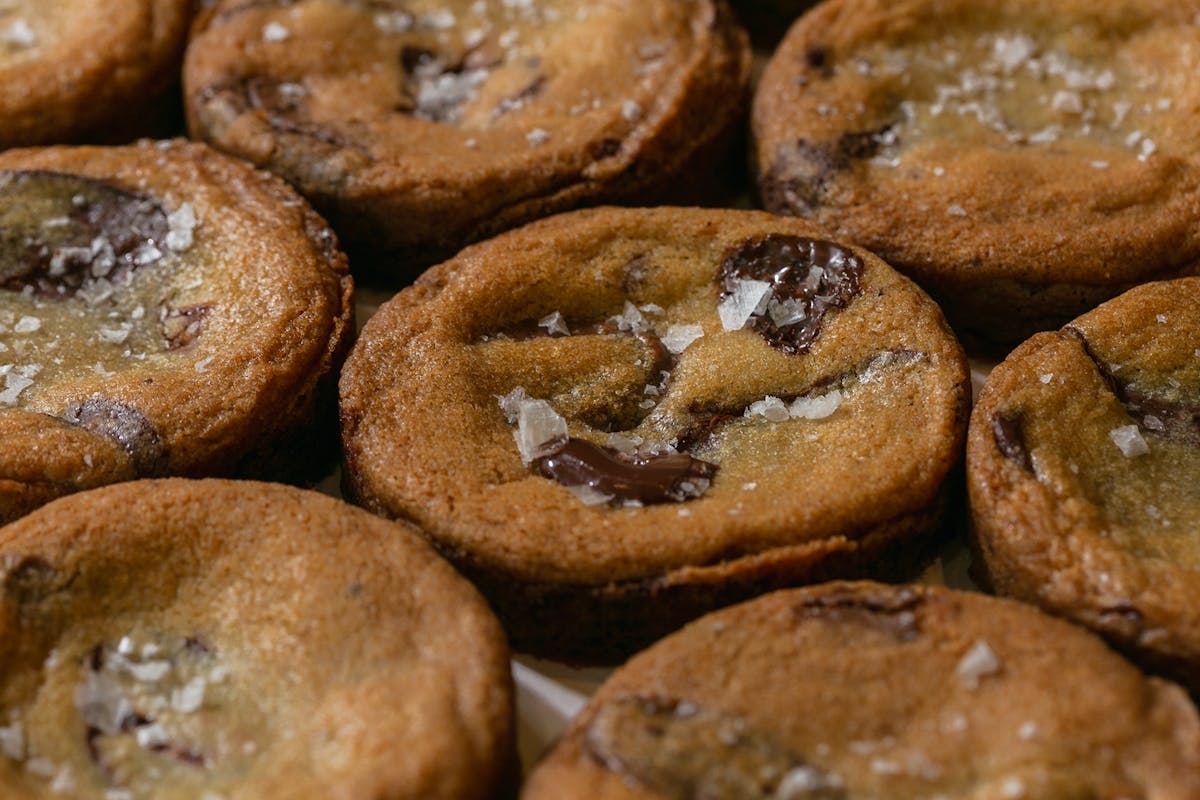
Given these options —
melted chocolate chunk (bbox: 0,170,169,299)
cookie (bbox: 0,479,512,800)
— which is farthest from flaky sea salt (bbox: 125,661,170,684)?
melted chocolate chunk (bbox: 0,170,169,299)

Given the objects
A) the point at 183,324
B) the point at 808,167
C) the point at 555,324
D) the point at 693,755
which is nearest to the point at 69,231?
the point at 183,324

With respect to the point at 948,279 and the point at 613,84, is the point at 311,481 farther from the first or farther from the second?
the point at 948,279

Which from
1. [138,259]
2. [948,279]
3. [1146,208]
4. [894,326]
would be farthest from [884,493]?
[138,259]

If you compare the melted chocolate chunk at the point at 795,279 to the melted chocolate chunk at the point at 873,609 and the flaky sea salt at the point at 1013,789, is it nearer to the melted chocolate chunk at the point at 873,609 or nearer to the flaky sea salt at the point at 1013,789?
the melted chocolate chunk at the point at 873,609

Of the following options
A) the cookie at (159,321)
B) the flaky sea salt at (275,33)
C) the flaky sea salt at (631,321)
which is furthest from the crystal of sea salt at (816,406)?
the flaky sea salt at (275,33)

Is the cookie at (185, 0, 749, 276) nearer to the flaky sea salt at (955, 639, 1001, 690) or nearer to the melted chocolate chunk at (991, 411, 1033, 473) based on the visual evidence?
the melted chocolate chunk at (991, 411, 1033, 473)
